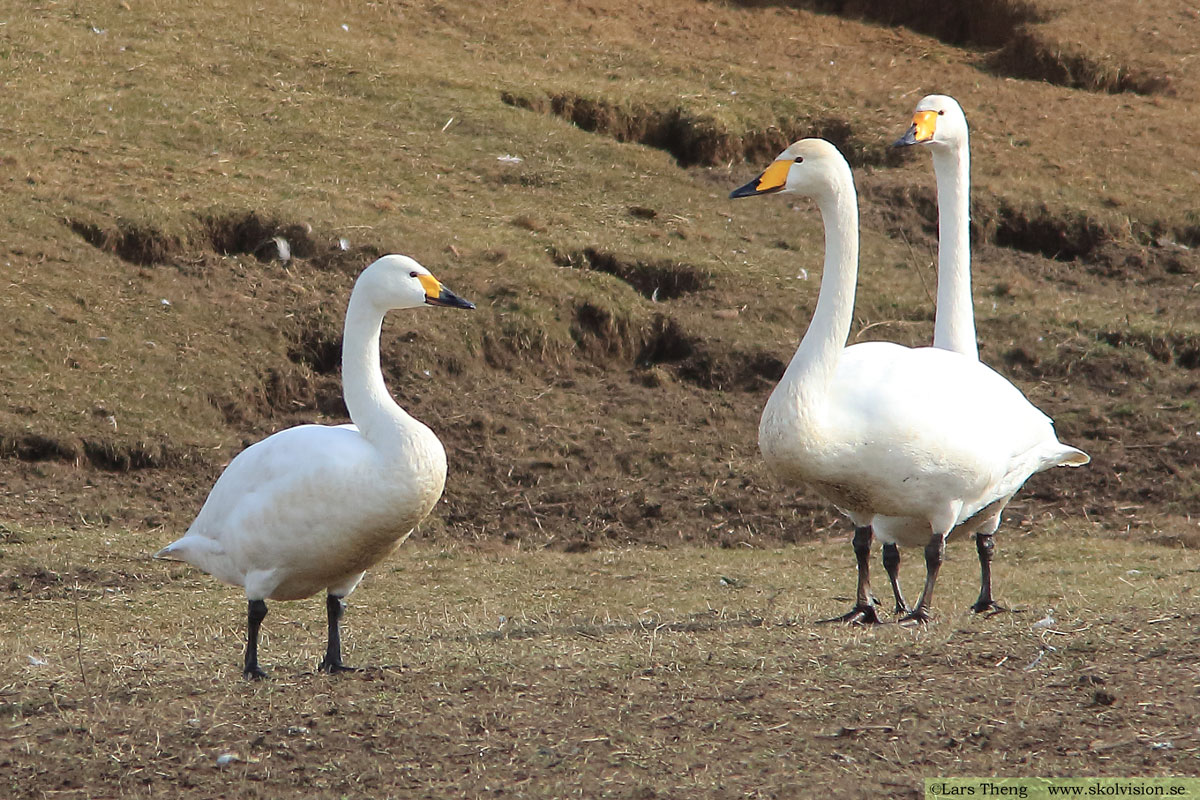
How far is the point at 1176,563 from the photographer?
8.92m

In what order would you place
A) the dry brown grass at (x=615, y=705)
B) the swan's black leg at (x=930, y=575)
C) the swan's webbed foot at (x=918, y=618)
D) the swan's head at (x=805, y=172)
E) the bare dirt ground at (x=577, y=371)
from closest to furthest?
the dry brown grass at (x=615, y=705), the bare dirt ground at (x=577, y=371), the swan's webbed foot at (x=918, y=618), the swan's black leg at (x=930, y=575), the swan's head at (x=805, y=172)

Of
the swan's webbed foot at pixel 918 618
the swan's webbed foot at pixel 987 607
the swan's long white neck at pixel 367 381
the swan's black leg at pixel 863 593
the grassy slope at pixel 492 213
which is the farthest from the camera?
the grassy slope at pixel 492 213

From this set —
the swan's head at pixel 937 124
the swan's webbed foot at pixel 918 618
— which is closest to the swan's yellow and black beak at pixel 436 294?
the swan's webbed foot at pixel 918 618

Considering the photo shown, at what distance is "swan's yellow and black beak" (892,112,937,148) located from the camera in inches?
344

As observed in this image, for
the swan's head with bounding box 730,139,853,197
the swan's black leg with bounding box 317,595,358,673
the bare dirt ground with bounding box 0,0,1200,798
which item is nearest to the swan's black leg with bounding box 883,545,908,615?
the bare dirt ground with bounding box 0,0,1200,798

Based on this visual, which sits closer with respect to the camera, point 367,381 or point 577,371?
point 367,381

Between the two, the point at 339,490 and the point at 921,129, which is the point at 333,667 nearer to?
the point at 339,490

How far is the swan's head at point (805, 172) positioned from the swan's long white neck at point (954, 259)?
5.03 ft

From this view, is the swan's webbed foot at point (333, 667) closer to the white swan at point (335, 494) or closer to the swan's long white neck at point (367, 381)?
the white swan at point (335, 494)

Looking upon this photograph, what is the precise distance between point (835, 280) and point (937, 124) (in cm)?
220

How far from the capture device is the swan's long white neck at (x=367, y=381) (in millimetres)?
6000

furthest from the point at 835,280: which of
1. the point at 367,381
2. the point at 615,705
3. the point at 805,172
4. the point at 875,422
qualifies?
the point at 615,705

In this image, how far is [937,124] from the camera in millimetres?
8875

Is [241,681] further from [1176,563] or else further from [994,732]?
[1176,563]
